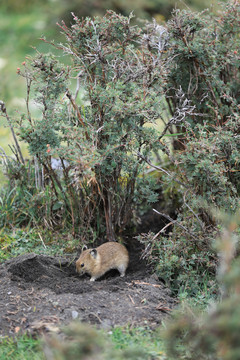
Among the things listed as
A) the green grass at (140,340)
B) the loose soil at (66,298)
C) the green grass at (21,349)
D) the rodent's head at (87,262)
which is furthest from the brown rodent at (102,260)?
the green grass at (21,349)

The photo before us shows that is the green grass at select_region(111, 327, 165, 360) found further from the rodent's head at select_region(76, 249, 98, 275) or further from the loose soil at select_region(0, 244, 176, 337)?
the rodent's head at select_region(76, 249, 98, 275)

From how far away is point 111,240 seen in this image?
549 centimetres

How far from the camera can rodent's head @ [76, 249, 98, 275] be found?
501 centimetres

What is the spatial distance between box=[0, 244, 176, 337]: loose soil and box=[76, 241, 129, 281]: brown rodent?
0.39 ft

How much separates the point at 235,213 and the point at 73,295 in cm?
176

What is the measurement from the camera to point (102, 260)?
16.9 ft

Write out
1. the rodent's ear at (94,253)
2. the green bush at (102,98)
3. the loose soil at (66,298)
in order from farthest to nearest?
the rodent's ear at (94,253), the green bush at (102,98), the loose soil at (66,298)

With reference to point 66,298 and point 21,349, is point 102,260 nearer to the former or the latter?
point 66,298

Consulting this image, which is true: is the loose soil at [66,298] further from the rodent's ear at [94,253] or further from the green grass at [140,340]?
the rodent's ear at [94,253]

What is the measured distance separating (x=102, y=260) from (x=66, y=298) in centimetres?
116

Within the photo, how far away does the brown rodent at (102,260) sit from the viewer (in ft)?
16.5

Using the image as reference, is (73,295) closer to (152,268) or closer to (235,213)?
(152,268)

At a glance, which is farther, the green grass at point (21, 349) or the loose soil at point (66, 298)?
the loose soil at point (66, 298)

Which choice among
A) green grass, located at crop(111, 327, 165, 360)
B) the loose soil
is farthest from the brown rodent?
green grass, located at crop(111, 327, 165, 360)
